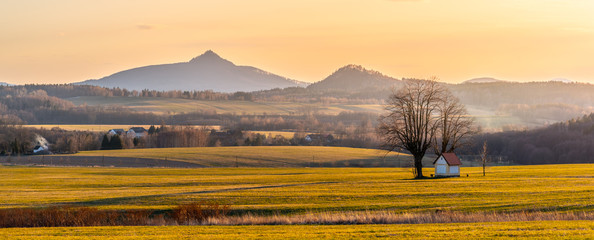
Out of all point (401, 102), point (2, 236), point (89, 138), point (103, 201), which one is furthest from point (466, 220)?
point (89, 138)

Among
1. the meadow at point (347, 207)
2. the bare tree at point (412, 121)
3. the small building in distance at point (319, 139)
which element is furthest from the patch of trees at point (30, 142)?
the bare tree at point (412, 121)

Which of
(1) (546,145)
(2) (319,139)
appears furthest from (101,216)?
(2) (319,139)

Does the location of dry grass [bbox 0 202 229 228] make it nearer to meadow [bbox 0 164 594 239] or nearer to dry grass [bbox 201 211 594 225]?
meadow [bbox 0 164 594 239]

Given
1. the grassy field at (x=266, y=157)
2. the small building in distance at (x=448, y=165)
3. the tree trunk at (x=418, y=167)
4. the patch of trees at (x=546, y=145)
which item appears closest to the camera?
the tree trunk at (x=418, y=167)

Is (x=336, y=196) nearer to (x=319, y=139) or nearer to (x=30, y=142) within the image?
(x=30, y=142)

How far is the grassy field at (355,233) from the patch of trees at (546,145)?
101557 mm

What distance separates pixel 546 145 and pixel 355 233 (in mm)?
A: 127832

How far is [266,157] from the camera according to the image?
112 meters

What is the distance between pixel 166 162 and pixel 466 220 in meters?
77.1

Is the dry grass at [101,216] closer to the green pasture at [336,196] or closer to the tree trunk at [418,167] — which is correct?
the green pasture at [336,196]

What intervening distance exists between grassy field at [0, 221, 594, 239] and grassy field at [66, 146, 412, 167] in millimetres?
75919

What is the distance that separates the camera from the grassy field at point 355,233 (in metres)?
21.6

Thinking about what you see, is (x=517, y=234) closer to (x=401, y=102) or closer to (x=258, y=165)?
(x=401, y=102)

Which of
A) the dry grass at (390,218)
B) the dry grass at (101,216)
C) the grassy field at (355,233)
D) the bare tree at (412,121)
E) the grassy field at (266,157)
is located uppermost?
the bare tree at (412,121)
